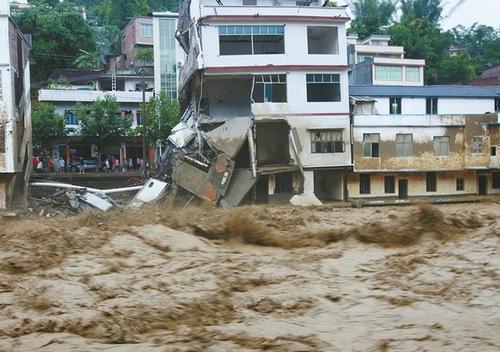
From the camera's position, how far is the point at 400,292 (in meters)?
7.77

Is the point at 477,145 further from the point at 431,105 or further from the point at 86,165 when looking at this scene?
the point at 86,165

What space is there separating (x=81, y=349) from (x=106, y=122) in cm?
2991

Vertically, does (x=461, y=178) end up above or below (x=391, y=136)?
below

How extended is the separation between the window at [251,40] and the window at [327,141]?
4411mm

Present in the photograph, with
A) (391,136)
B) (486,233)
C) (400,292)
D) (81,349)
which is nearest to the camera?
(81,349)

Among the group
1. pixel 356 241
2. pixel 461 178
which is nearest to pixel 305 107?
pixel 461 178

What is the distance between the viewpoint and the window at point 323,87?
2658cm

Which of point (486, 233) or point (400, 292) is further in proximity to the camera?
point (486, 233)

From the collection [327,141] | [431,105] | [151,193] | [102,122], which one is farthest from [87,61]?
[431,105]

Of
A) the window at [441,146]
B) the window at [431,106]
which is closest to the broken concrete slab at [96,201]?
the window at [441,146]

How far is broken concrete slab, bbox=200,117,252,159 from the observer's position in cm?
2541

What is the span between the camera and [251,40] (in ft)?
86.9

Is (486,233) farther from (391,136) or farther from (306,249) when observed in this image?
(391,136)

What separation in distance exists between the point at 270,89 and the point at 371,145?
6001 millimetres
